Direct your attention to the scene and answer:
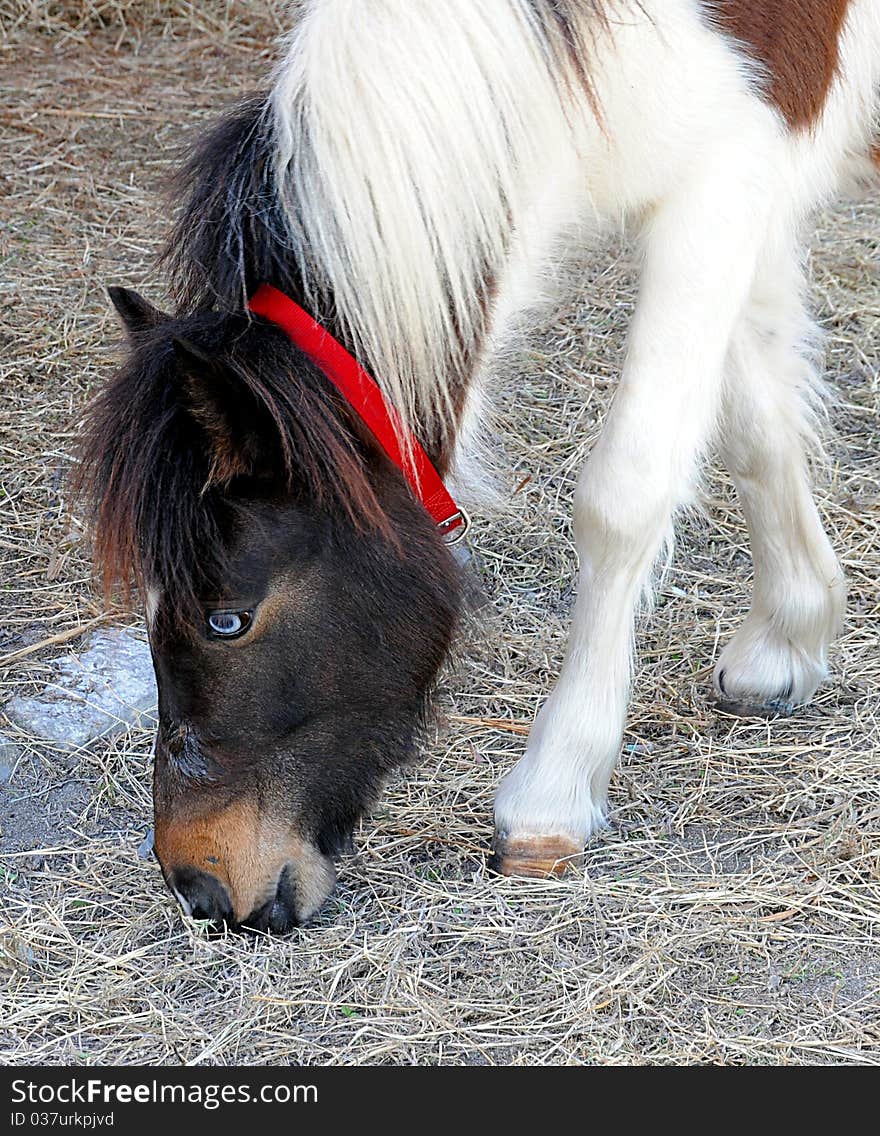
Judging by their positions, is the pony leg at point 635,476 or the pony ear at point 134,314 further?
the pony leg at point 635,476

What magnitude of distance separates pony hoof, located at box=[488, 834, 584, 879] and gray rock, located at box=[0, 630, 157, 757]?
87 centimetres

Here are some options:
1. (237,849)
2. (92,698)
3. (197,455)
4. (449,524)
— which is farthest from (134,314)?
(92,698)

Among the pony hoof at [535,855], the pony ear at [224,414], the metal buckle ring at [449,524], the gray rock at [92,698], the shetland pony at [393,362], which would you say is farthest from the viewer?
the gray rock at [92,698]

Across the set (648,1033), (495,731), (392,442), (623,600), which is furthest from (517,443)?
(648,1033)

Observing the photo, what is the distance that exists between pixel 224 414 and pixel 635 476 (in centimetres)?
75

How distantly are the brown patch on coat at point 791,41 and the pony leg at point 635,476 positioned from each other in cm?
11

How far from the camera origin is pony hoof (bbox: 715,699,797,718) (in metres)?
2.99

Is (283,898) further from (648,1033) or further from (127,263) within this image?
(127,263)

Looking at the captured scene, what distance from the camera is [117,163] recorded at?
204 inches

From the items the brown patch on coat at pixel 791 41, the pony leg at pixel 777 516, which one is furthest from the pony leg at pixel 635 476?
the pony leg at pixel 777 516

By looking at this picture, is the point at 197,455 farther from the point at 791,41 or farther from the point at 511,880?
the point at 791,41

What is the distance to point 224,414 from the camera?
2.00 meters

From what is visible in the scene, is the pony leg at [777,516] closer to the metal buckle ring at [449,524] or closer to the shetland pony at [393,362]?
the shetland pony at [393,362]

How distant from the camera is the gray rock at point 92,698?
2.96 metres
